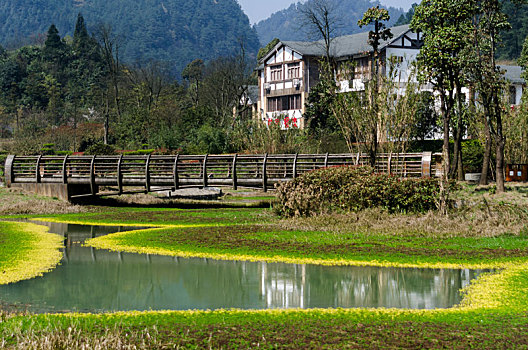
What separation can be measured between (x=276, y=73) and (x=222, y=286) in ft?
199

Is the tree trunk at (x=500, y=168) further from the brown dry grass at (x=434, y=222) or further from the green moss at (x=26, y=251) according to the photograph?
the green moss at (x=26, y=251)

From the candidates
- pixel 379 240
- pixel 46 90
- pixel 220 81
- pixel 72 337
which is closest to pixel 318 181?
pixel 379 240

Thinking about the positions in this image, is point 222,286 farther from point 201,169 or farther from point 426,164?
point 201,169

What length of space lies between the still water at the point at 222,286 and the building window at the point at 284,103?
55.1 meters

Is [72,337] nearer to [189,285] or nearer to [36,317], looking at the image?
[36,317]

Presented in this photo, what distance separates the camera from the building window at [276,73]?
71562 millimetres

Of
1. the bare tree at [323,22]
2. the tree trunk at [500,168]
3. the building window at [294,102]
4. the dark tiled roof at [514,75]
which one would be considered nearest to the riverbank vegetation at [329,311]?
the tree trunk at [500,168]

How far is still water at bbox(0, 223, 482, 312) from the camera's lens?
11.6 meters

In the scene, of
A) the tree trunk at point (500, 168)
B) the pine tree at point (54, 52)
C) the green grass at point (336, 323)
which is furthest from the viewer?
the pine tree at point (54, 52)

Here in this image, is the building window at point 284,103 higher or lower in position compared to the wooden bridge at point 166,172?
higher

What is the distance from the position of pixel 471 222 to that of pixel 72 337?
14.4m

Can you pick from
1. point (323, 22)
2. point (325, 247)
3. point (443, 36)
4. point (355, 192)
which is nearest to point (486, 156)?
point (443, 36)

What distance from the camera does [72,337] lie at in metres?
8.59

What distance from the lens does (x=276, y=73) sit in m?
72.1
